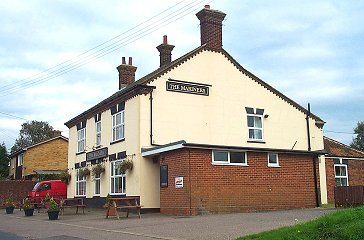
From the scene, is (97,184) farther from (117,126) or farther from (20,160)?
(20,160)

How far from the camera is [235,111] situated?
2742 centimetres

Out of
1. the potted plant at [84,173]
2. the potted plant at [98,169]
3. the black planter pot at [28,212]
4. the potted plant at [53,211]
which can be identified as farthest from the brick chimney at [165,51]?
the potted plant at [53,211]

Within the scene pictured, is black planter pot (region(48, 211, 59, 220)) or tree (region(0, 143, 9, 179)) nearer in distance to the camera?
black planter pot (region(48, 211, 59, 220))

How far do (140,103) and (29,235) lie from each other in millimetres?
11371

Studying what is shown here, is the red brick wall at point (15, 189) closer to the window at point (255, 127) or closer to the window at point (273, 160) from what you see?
the window at point (255, 127)

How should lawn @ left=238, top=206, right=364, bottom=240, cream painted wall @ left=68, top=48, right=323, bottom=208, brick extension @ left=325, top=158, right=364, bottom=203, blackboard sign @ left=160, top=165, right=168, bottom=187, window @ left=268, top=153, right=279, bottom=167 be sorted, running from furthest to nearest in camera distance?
brick extension @ left=325, top=158, right=364, bottom=203 → cream painted wall @ left=68, top=48, right=323, bottom=208 → window @ left=268, top=153, right=279, bottom=167 → blackboard sign @ left=160, top=165, right=168, bottom=187 → lawn @ left=238, top=206, right=364, bottom=240

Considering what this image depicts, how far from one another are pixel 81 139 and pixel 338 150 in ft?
59.5

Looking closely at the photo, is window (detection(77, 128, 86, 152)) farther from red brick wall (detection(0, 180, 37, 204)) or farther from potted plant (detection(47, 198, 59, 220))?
potted plant (detection(47, 198, 59, 220))

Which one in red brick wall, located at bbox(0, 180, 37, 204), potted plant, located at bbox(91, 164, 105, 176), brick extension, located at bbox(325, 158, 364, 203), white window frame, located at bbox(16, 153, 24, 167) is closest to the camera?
potted plant, located at bbox(91, 164, 105, 176)

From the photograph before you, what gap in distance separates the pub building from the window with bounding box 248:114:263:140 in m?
0.07

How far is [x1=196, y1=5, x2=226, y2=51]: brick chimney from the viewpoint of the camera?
2692 cm

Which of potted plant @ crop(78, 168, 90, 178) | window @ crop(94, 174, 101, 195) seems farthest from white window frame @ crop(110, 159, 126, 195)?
potted plant @ crop(78, 168, 90, 178)

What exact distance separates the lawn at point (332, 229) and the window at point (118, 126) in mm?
17504

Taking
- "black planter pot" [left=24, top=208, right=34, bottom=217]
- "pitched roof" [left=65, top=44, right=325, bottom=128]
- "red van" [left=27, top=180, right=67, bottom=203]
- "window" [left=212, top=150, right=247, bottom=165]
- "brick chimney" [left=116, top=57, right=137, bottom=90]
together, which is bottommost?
"black planter pot" [left=24, top=208, right=34, bottom=217]
